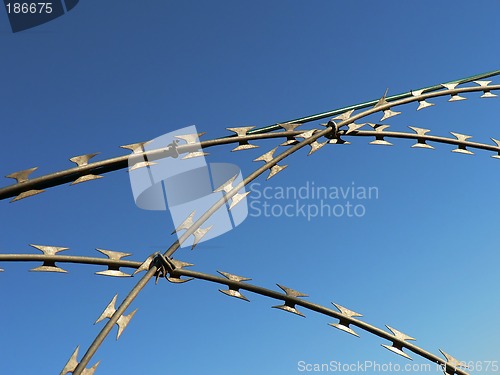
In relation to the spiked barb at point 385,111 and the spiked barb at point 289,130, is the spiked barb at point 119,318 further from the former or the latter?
the spiked barb at point 385,111

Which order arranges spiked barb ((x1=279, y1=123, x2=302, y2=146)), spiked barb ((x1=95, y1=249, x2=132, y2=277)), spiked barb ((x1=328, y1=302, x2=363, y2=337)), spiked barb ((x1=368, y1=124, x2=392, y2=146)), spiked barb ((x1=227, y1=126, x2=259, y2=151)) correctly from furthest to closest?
1. spiked barb ((x1=368, y1=124, x2=392, y2=146))
2. spiked barb ((x1=279, y1=123, x2=302, y2=146))
3. spiked barb ((x1=227, y1=126, x2=259, y2=151))
4. spiked barb ((x1=328, y1=302, x2=363, y2=337))
5. spiked barb ((x1=95, y1=249, x2=132, y2=277))

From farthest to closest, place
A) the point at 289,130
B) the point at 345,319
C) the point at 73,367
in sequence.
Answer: the point at 289,130 < the point at 345,319 < the point at 73,367

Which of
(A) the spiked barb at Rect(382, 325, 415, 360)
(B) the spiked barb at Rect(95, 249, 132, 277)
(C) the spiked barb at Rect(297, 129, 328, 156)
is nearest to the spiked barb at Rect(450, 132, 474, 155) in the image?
(C) the spiked barb at Rect(297, 129, 328, 156)

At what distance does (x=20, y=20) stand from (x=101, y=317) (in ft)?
20.1

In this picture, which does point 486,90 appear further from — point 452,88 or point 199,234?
point 199,234

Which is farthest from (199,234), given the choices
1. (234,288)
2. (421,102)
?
(421,102)

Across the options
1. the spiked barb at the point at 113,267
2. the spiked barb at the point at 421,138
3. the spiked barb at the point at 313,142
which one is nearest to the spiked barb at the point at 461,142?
the spiked barb at the point at 421,138

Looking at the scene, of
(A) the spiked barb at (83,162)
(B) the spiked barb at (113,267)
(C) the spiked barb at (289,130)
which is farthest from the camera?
(C) the spiked barb at (289,130)

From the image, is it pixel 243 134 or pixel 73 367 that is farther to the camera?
pixel 243 134

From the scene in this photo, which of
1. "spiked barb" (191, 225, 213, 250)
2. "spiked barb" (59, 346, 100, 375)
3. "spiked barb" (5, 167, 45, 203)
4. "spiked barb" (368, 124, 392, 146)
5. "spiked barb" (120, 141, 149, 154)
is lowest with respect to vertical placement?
"spiked barb" (59, 346, 100, 375)

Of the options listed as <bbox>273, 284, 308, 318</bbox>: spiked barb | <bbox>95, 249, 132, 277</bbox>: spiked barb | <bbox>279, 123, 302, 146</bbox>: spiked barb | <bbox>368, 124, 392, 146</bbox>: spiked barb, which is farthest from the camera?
<bbox>368, 124, 392, 146</bbox>: spiked barb

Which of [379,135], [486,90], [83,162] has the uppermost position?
[486,90]

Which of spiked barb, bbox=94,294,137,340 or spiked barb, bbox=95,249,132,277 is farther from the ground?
spiked barb, bbox=95,249,132,277

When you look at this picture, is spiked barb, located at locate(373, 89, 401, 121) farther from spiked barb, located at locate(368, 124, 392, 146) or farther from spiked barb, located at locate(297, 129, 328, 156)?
spiked barb, located at locate(297, 129, 328, 156)
